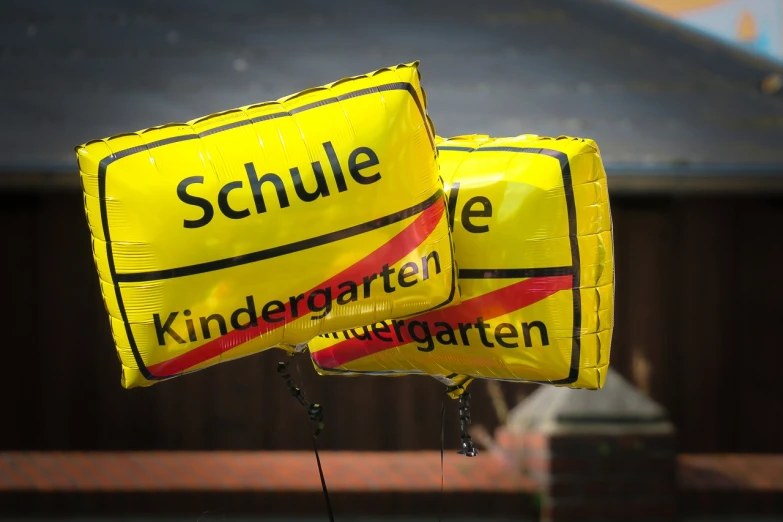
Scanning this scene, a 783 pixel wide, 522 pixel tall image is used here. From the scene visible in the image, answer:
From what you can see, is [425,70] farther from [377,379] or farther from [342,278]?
[342,278]

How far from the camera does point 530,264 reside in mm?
3047

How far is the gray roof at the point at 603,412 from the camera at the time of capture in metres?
6.14

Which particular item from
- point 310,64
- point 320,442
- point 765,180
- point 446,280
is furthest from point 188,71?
point 446,280

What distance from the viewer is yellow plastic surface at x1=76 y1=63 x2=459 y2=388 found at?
8.84 feet

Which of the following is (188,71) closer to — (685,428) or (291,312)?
(685,428)

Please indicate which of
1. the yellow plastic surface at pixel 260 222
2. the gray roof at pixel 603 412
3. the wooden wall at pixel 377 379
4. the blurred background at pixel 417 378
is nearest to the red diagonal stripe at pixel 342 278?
the yellow plastic surface at pixel 260 222

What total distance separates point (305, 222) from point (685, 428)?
5506 millimetres

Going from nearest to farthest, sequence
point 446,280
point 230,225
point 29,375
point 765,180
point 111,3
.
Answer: point 230,225 → point 446,280 → point 765,180 → point 29,375 → point 111,3

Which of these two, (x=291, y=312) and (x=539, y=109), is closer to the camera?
(x=291, y=312)

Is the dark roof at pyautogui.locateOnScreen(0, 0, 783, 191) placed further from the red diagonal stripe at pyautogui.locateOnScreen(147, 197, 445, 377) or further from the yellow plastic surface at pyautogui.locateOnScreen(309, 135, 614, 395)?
the red diagonal stripe at pyautogui.locateOnScreen(147, 197, 445, 377)

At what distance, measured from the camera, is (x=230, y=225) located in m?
2.70

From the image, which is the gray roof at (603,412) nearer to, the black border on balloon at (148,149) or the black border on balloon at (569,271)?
the black border on balloon at (569,271)

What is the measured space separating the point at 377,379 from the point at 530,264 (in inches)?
184

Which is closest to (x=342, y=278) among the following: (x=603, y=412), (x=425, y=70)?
(x=603, y=412)
